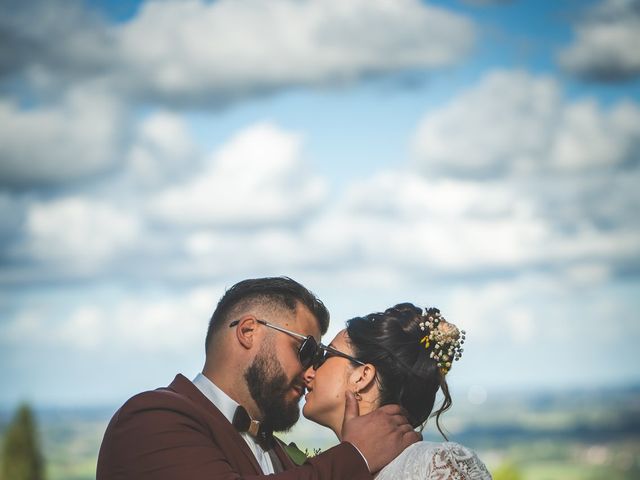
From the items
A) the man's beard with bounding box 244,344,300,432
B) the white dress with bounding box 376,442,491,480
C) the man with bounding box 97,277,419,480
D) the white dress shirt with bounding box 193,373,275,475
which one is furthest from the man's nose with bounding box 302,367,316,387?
the white dress with bounding box 376,442,491,480

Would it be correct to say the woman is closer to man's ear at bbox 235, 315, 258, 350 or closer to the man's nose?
the man's nose

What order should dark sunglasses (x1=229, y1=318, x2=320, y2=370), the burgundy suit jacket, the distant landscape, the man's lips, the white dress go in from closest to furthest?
the burgundy suit jacket
the white dress
dark sunglasses (x1=229, y1=318, x2=320, y2=370)
the man's lips
the distant landscape

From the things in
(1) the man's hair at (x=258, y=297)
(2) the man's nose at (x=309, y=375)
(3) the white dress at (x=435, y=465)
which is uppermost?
(1) the man's hair at (x=258, y=297)

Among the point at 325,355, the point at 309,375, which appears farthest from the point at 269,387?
the point at 325,355

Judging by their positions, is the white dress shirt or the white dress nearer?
the white dress

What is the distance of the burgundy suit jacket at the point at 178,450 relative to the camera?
5.37 m

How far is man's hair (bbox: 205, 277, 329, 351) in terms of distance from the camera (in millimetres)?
6391

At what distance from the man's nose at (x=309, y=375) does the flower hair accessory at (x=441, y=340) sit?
89 centimetres

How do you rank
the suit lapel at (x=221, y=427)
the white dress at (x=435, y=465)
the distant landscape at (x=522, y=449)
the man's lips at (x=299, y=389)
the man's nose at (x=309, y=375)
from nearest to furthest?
the white dress at (x=435, y=465), the suit lapel at (x=221, y=427), the man's lips at (x=299, y=389), the man's nose at (x=309, y=375), the distant landscape at (x=522, y=449)

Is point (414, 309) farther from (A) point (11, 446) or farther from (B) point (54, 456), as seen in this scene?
(B) point (54, 456)

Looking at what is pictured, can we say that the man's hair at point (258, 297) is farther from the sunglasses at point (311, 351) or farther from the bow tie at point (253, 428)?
the bow tie at point (253, 428)

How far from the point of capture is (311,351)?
639 centimetres

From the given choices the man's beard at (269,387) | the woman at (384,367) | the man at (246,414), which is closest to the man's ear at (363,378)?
the woman at (384,367)

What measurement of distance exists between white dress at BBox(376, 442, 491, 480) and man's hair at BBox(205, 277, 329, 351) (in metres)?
1.41
